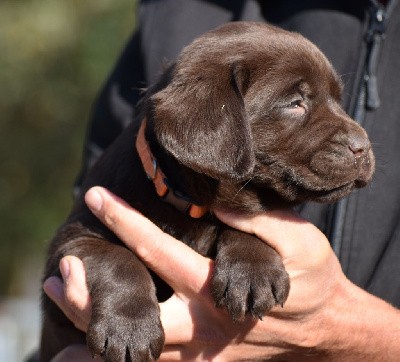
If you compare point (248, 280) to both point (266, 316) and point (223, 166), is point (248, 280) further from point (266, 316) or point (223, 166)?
point (223, 166)

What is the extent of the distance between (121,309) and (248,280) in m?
0.41

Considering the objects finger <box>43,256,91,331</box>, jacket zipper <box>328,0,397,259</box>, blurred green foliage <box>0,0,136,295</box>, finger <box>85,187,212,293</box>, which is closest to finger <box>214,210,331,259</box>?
finger <box>85,187,212,293</box>

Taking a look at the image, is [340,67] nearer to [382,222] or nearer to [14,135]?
[382,222]

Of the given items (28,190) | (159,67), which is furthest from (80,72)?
(159,67)

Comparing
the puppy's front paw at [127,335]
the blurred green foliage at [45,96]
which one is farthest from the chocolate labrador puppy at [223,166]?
the blurred green foliage at [45,96]

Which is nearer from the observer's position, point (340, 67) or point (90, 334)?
point (90, 334)

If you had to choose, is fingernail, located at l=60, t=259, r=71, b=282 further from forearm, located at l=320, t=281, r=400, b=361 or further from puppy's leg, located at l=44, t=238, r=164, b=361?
forearm, located at l=320, t=281, r=400, b=361

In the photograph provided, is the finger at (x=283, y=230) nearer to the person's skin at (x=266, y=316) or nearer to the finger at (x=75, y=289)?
the person's skin at (x=266, y=316)

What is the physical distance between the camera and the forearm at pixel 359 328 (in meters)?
3.05

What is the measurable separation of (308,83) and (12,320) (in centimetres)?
919

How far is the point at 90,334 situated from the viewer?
9.39 ft

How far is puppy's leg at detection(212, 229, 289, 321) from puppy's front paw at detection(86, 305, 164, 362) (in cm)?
22

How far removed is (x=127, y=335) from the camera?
285cm

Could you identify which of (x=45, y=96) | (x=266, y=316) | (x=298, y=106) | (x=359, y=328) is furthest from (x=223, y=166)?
(x=45, y=96)
